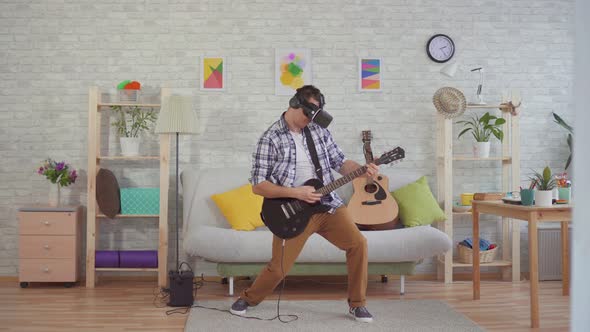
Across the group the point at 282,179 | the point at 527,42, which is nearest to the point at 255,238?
the point at 282,179

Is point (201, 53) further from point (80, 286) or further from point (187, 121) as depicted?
point (80, 286)

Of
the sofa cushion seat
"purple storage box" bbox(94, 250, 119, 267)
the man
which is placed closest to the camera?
the man

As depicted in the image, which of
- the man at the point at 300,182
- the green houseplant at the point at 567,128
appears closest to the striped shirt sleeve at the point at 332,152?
the man at the point at 300,182

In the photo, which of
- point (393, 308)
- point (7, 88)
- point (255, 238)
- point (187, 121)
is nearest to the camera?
point (393, 308)

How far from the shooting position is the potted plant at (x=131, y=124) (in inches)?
192

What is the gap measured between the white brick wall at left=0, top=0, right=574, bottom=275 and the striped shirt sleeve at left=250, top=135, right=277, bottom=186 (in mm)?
1703

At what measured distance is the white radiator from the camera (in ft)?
16.3

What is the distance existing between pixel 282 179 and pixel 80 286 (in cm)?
228

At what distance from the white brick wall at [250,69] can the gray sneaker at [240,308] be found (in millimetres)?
1608

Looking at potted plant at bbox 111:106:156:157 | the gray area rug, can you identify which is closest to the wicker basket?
the gray area rug

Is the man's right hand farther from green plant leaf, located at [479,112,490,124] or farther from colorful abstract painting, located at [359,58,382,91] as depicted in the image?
green plant leaf, located at [479,112,490,124]

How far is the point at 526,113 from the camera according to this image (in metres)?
5.32

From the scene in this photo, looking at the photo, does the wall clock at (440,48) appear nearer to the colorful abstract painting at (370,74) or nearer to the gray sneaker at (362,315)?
the colorful abstract painting at (370,74)

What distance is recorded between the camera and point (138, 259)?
475cm
